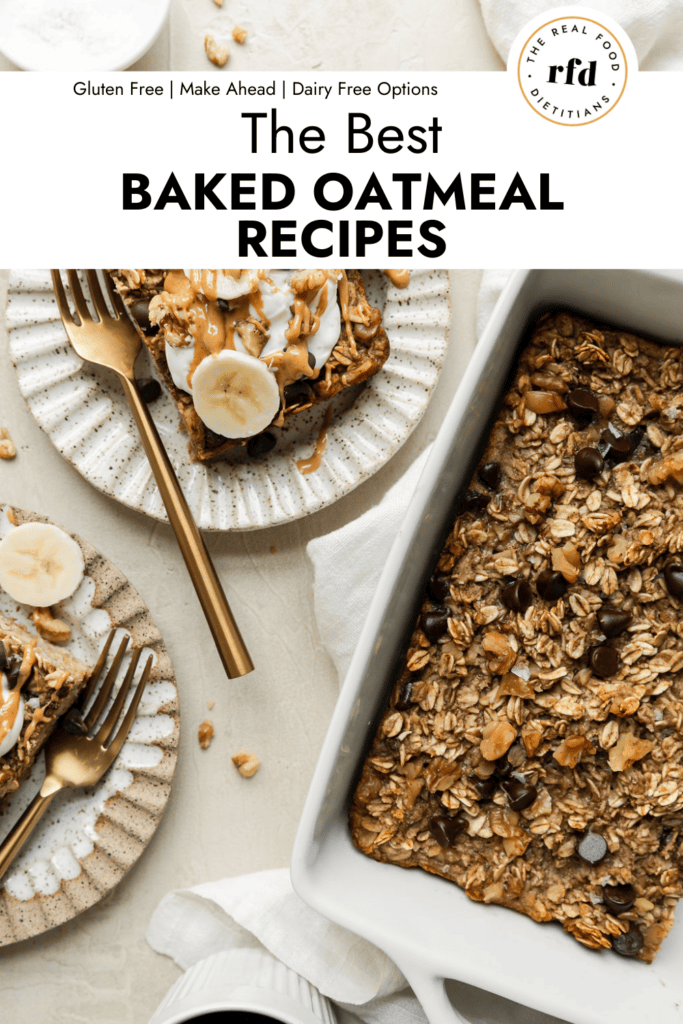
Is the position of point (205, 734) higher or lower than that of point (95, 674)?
lower

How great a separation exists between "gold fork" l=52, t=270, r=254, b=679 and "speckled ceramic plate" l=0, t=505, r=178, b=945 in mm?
150

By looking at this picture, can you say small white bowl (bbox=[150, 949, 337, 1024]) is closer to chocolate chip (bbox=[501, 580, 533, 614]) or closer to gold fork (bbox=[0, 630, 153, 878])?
gold fork (bbox=[0, 630, 153, 878])

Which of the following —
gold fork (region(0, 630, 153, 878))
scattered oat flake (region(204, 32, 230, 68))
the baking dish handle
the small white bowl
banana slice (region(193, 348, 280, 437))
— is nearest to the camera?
the baking dish handle

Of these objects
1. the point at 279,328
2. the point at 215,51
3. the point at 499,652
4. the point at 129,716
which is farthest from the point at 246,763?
the point at 215,51

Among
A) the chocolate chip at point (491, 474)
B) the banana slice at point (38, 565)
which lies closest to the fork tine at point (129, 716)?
the banana slice at point (38, 565)

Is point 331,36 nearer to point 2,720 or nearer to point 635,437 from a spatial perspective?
point 635,437

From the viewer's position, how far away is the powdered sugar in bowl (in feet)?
5.35

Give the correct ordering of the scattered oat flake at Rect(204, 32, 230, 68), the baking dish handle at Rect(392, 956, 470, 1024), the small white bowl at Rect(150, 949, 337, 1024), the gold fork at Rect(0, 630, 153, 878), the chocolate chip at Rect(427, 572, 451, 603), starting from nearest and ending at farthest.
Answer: the baking dish handle at Rect(392, 956, 470, 1024) < the chocolate chip at Rect(427, 572, 451, 603) < the small white bowl at Rect(150, 949, 337, 1024) < the gold fork at Rect(0, 630, 153, 878) < the scattered oat flake at Rect(204, 32, 230, 68)

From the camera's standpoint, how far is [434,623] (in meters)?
1.26

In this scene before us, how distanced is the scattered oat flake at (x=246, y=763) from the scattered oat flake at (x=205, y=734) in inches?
2.6

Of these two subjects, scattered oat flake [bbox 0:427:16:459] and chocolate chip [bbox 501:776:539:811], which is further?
scattered oat flake [bbox 0:427:16:459]

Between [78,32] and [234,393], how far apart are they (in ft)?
2.84

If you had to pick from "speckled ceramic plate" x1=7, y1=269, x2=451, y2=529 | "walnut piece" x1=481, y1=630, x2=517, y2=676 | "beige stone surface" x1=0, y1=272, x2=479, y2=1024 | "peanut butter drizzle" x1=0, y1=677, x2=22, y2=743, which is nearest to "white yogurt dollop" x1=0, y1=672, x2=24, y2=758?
"peanut butter drizzle" x1=0, y1=677, x2=22, y2=743

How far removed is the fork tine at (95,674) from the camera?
1.60 metres
